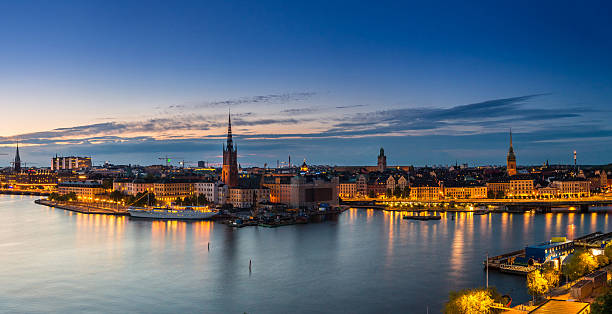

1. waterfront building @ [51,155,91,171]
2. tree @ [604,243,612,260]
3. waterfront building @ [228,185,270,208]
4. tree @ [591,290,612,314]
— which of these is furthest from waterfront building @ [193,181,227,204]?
waterfront building @ [51,155,91,171]

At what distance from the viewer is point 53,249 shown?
51.9 ft

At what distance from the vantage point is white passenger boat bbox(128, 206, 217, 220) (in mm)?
25062

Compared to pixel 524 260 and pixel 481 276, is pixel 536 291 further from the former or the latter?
pixel 524 260

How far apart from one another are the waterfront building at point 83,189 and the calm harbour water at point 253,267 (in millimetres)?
12392

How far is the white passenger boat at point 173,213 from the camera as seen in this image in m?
25.1

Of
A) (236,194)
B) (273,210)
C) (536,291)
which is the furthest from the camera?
(236,194)

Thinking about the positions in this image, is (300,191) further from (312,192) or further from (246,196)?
(246,196)

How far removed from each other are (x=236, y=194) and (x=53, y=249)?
14339mm

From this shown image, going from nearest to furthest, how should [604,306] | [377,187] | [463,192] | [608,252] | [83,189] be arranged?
[604,306]
[608,252]
[83,189]
[463,192]
[377,187]

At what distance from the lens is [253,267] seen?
1332 cm

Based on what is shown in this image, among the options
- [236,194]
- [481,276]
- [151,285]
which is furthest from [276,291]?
[236,194]

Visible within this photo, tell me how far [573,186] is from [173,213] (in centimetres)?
2878

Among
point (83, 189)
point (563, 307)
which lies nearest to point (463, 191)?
point (83, 189)

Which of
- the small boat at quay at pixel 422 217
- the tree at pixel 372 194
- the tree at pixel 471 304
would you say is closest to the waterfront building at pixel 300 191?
→ the small boat at quay at pixel 422 217
